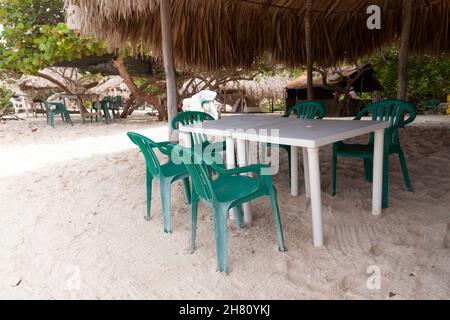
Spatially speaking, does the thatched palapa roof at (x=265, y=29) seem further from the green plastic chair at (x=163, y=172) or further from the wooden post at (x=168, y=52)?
the green plastic chair at (x=163, y=172)

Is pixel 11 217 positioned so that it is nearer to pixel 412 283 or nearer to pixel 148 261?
pixel 148 261

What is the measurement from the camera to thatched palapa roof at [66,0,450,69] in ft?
14.2

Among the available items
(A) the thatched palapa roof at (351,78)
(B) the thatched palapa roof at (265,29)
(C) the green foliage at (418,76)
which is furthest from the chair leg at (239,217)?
(C) the green foliage at (418,76)

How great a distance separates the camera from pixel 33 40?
24.5 feet

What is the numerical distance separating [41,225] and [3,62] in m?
6.90

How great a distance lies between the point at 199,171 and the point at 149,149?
635mm

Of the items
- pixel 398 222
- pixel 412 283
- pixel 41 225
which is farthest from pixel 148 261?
pixel 398 222

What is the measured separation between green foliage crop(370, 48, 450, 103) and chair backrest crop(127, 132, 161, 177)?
439 inches

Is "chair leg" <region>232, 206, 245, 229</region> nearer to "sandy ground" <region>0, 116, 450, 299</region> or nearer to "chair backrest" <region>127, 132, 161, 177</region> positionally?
"sandy ground" <region>0, 116, 450, 299</region>

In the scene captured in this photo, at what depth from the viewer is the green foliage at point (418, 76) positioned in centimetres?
1114

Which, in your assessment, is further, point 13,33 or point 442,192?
point 13,33

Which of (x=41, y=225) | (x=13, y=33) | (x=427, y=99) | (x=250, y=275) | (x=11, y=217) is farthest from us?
(x=427, y=99)

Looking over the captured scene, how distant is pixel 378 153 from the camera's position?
84.7 inches

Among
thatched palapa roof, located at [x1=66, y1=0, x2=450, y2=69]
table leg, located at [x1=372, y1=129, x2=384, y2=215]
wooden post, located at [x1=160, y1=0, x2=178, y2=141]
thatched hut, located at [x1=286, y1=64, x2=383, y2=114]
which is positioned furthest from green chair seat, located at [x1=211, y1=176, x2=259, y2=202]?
thatched hut, located at [x1=286, y1=64, x2=383, y2=114]
